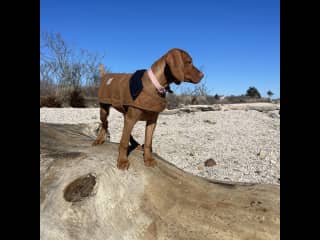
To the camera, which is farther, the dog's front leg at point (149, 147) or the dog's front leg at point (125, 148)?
the dog's front leg at point (149, 147)

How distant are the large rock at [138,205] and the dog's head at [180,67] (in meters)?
0.92

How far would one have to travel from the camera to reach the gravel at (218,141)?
637cm

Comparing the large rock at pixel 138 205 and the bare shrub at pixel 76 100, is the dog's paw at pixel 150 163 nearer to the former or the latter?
the large rock at pixel 138 205

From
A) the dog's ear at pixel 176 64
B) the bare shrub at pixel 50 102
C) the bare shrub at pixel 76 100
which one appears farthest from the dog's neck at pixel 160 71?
the bare shrub at pixel 76 100

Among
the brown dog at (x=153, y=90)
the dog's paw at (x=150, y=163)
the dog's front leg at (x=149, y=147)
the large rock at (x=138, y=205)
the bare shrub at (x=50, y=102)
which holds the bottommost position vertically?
the large rock at (x=138, y=205)

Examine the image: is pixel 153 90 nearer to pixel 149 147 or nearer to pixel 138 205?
pixel 149 147

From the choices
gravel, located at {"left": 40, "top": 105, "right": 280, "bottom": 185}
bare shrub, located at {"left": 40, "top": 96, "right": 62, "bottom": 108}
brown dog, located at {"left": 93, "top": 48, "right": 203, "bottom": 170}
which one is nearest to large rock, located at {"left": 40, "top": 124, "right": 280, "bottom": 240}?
brown dog, located at {"left": 93, "top": 48, "right": 203, "bottom": 170}

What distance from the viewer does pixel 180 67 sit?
2.95 metres

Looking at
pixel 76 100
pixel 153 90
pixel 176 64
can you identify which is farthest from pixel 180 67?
pixel 76 100

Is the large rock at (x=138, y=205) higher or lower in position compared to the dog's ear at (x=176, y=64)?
lower
